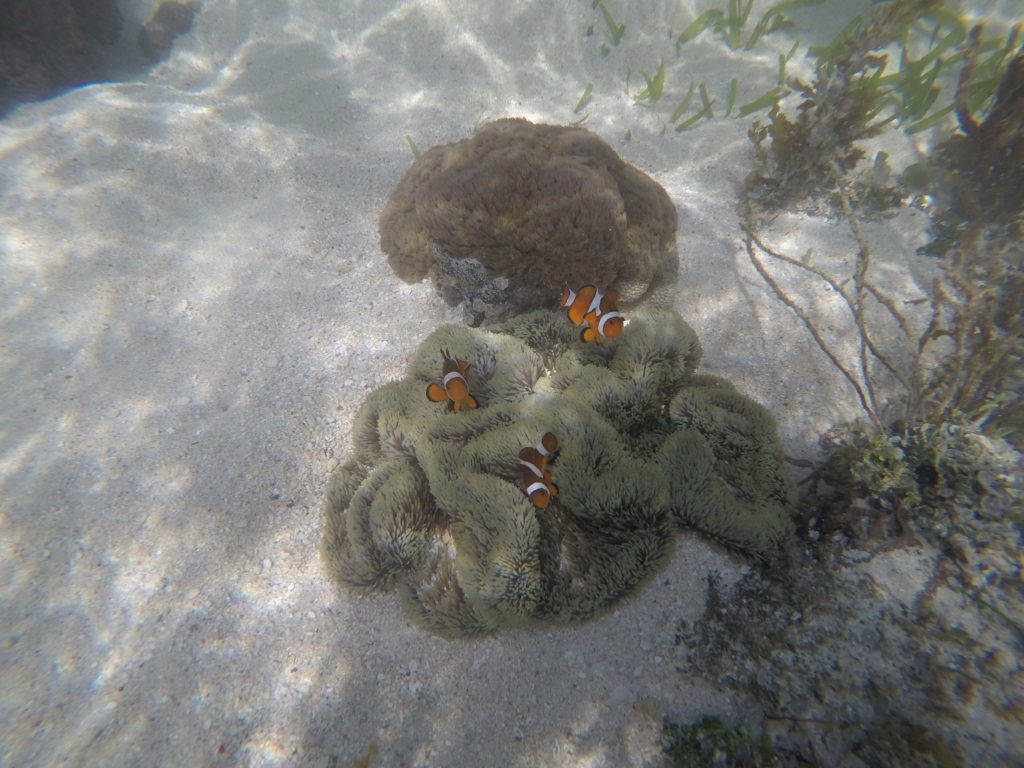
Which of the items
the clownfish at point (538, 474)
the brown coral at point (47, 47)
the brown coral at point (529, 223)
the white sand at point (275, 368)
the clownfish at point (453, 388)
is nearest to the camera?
the clownfish at point (538, 474)

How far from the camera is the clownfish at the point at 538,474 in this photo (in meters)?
2.11

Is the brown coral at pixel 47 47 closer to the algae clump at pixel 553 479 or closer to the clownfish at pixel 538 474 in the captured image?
the algae clump at pixel 553 479

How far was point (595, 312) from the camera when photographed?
258 centimetres

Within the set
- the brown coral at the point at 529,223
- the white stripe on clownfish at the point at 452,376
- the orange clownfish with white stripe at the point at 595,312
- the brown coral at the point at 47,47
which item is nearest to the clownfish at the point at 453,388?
the white stripe on clownfish at the point at 452,376

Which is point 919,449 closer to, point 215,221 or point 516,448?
point 516,448

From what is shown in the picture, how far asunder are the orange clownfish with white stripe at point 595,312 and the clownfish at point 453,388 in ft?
2.35

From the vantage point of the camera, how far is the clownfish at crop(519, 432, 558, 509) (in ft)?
6.93

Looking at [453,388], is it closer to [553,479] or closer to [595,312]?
[553,479]

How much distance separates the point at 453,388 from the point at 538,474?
0.68 metres

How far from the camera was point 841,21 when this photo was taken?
22.4ft

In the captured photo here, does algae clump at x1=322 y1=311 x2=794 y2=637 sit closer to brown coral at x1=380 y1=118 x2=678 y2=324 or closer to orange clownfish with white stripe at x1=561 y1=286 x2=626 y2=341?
orange clownfish with white stripe at x1=561 y1=286 x2=626 y2=341

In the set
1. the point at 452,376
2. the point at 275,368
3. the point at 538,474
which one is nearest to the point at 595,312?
the point at 452,376

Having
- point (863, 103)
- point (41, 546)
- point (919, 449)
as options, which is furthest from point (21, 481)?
point (863, 103)

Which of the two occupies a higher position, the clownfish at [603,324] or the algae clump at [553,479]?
the clownfish at [603,324]
